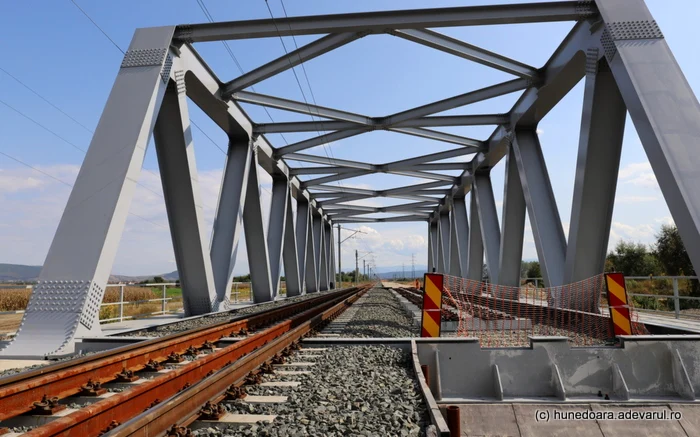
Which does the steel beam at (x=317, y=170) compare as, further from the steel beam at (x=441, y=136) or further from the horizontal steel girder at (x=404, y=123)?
the steel beam at (x=441, y=136)

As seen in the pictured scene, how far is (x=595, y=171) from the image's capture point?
9.84m

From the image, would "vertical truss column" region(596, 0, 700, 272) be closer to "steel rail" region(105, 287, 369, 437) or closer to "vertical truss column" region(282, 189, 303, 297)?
"steel rail" region(105, 287, 369, 437)

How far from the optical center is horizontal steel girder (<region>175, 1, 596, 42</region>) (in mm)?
10125

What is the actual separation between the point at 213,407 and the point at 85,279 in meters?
5.46

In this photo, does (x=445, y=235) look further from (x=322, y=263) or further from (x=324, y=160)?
(x=324, y=160)

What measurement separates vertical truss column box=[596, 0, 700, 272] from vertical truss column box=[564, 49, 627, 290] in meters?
0.78

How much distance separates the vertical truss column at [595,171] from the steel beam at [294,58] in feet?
18.4

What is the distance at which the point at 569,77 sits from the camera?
1181 cm

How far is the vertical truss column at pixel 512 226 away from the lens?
51.8ft

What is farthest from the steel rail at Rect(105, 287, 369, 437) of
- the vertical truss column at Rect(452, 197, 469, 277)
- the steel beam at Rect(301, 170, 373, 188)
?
the vertical truss column at Rect(452, 197, 469, 277)

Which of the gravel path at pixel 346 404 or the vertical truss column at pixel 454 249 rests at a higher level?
the vertical truss column at pixel 454 249

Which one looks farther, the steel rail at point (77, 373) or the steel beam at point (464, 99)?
the steel beam at point (464, 99)

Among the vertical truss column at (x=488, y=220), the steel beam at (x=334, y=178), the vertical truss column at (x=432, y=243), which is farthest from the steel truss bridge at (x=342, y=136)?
the vertical truss column at (x=432, y=243)

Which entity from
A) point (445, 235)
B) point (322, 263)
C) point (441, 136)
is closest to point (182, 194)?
point (441, 136)
